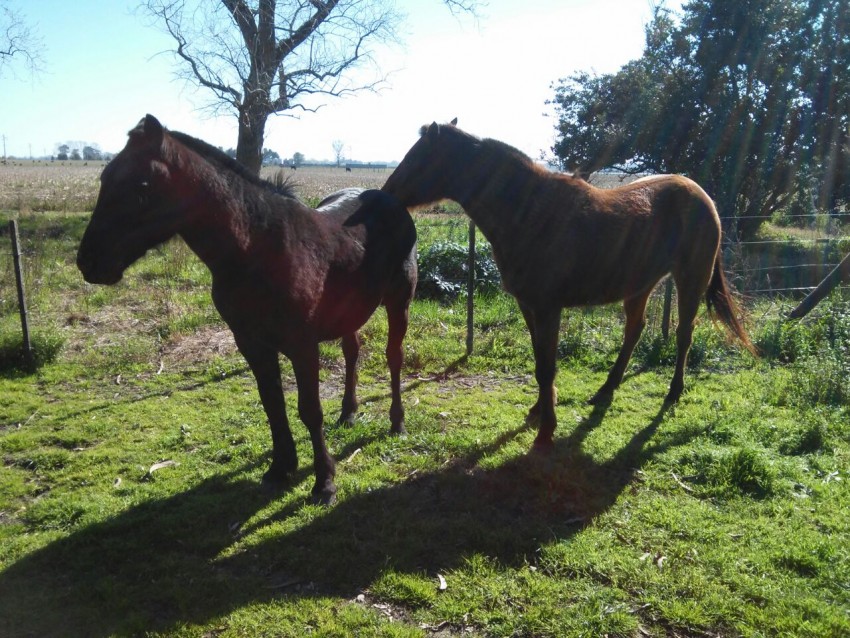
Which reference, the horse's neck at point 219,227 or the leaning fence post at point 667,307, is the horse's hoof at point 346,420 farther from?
the leaning fence post at point 667,307

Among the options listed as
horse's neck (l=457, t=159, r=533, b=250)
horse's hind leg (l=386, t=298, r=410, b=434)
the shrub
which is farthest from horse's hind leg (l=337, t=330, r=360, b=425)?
the shrub

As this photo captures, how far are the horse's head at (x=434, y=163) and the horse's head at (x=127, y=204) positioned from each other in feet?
6.11

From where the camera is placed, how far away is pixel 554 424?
4570 mm

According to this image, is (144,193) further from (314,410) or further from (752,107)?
(752,107)

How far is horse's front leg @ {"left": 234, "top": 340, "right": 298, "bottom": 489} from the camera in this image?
3.87 m

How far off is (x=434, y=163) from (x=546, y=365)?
1.77m

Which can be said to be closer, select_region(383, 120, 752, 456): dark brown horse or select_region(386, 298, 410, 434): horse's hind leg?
select_region(383, 120, 752, 456): dark brown horse

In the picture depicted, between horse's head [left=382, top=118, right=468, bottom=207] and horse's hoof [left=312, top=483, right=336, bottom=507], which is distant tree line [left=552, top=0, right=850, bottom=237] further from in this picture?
horse's hoof [left=312, top=483, right=336, bottom=507]

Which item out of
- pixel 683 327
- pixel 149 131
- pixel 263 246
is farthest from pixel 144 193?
pixel 683 327

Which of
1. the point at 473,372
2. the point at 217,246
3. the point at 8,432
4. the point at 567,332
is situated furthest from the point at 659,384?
the point at 8,432

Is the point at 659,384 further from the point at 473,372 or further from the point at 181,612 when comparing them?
the point at 181,612

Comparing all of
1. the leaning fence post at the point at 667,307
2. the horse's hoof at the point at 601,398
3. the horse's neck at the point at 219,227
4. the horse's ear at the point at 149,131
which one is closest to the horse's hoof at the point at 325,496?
the horse's neck at the point at 219,227

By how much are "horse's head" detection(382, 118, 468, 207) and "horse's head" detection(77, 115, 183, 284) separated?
1.86 meters

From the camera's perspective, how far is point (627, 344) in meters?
5.81
